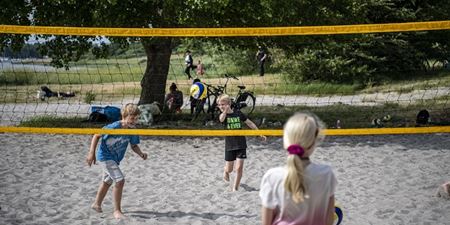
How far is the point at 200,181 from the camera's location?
6973 mm

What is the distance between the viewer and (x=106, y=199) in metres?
6.10

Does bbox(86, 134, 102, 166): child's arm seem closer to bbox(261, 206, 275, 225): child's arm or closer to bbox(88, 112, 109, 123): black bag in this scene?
bbox(261, 206, 275, 225): child's arm

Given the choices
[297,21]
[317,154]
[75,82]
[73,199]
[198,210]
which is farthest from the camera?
[75,82]

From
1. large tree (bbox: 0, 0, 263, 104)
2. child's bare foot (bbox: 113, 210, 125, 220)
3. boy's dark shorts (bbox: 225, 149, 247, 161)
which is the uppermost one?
large tree (bbox: 0, 0, 263, 104)

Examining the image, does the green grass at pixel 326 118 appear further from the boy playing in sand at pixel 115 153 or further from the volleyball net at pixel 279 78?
the boy playing in sand at pixel 115 153

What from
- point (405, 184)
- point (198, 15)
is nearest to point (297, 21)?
point (198, 15)

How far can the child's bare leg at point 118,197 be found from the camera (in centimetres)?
526

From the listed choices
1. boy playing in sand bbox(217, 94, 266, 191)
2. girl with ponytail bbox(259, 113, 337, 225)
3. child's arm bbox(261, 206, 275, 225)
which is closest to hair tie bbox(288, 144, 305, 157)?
girl with ponytail bbox(259, 113, 337, 225)

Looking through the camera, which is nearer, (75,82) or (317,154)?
(317,154)

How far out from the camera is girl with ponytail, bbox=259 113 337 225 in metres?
2.40

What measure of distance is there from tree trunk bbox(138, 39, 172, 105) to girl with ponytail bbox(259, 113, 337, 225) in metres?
10.0

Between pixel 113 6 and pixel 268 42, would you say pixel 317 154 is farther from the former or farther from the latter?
pixel 113 6

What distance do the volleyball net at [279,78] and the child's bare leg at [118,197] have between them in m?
0.89

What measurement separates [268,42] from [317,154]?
13.0 ft
